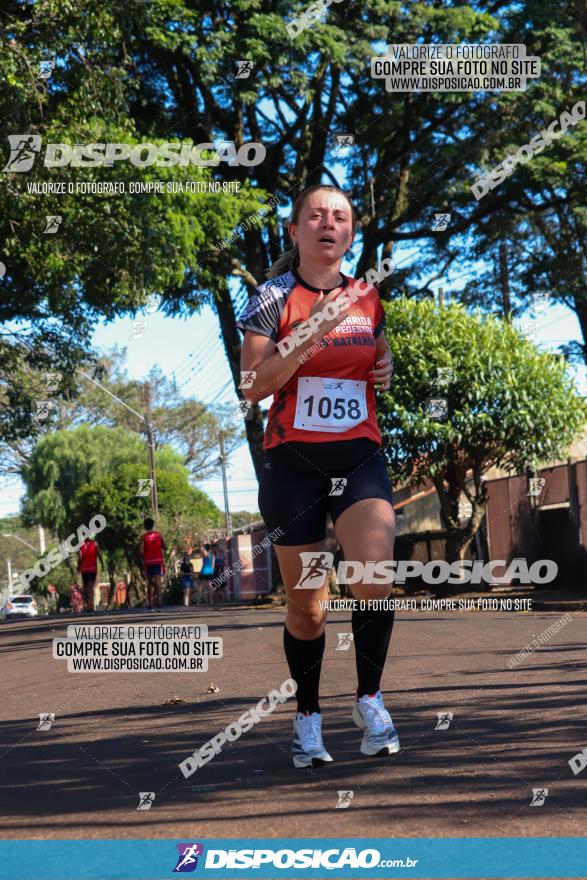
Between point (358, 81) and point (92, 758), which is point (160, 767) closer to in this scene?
point (92, 758)

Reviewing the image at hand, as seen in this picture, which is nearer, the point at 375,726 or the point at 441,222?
the point at 375,726

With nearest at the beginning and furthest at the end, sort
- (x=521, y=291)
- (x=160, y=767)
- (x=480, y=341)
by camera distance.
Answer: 1. (x=160, y=767)
2. (x=480, y=341)
3. (x=521, y=291)

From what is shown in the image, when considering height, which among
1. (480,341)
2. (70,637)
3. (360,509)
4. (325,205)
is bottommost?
(70,637)

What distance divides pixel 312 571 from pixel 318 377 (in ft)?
2.26

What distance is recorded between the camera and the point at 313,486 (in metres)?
4.43

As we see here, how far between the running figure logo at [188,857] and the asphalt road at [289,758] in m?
0.16

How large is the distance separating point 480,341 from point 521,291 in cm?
307

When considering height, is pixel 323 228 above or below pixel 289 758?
above

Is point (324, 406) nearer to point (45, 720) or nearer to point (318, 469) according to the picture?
point (318, 469)

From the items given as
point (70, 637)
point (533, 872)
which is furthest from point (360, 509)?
point (70, 637)

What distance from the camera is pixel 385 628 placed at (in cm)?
447

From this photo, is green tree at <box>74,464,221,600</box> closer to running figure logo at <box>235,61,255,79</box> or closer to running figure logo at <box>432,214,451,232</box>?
running figure logo at <box>432,214,451,232</box>

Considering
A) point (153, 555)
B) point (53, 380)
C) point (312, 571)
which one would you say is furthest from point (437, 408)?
point (312, 571)

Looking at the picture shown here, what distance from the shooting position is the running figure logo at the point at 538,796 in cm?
364
